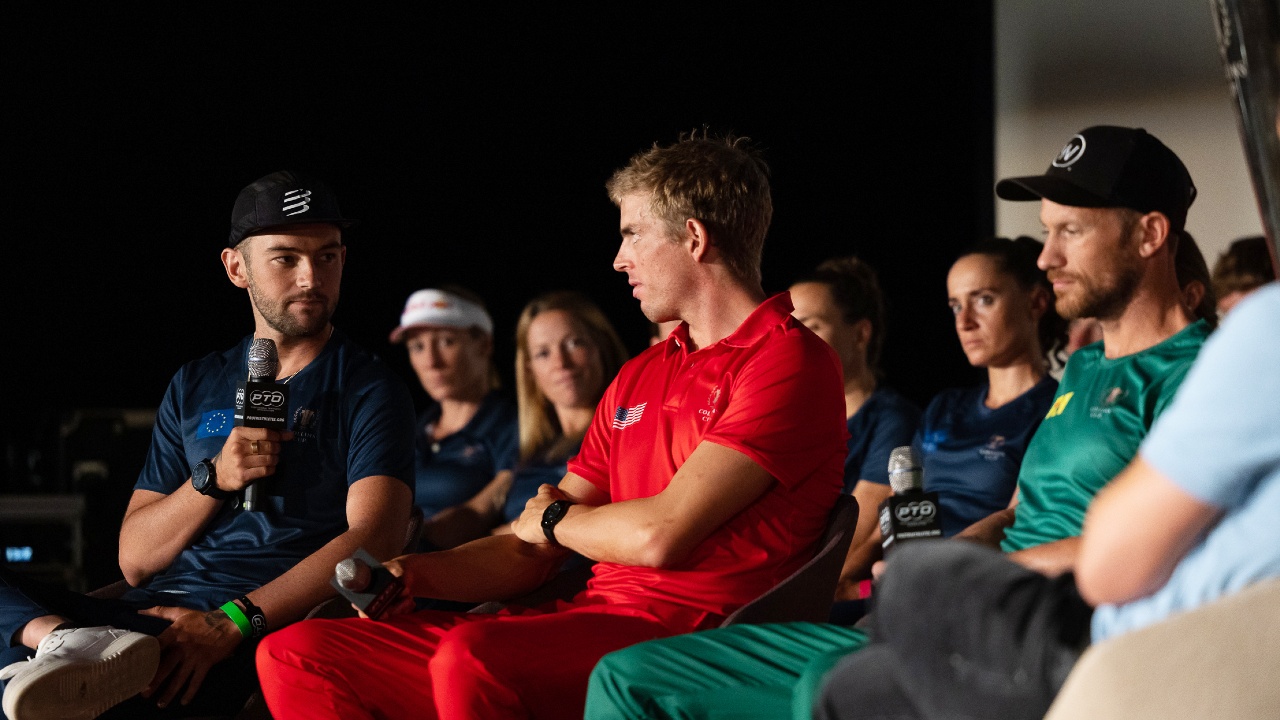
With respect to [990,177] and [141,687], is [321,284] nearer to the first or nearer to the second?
[141,687]

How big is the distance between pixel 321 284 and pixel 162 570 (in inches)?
26.3

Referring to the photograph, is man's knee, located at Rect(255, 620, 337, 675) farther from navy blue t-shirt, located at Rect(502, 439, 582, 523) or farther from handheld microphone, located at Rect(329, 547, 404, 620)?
navy blue t-shirt, located at Rect(502, 439, 582, 523)

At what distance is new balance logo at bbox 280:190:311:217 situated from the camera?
2.46 meters

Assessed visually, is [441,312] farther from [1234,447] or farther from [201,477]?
[1234,447]

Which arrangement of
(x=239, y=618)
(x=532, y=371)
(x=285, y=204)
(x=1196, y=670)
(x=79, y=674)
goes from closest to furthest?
(x=1196, y=670), (x=79, y=674), (x=239, y=618), (x=285, y=204), (x=532, y=371)

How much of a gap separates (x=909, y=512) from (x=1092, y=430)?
610 mm

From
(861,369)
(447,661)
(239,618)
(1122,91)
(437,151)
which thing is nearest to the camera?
(447,661)

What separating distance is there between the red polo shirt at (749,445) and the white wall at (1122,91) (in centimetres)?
236

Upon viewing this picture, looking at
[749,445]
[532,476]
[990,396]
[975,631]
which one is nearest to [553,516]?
[749,445]

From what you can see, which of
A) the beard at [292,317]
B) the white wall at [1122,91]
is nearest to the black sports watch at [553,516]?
the beard at [292,317]

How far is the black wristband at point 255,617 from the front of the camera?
86.7 inches

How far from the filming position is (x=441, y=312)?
4355 millimetres

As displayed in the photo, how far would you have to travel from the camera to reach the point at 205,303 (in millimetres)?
4938

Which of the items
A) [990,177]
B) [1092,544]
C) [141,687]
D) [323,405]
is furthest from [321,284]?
[990,177]
